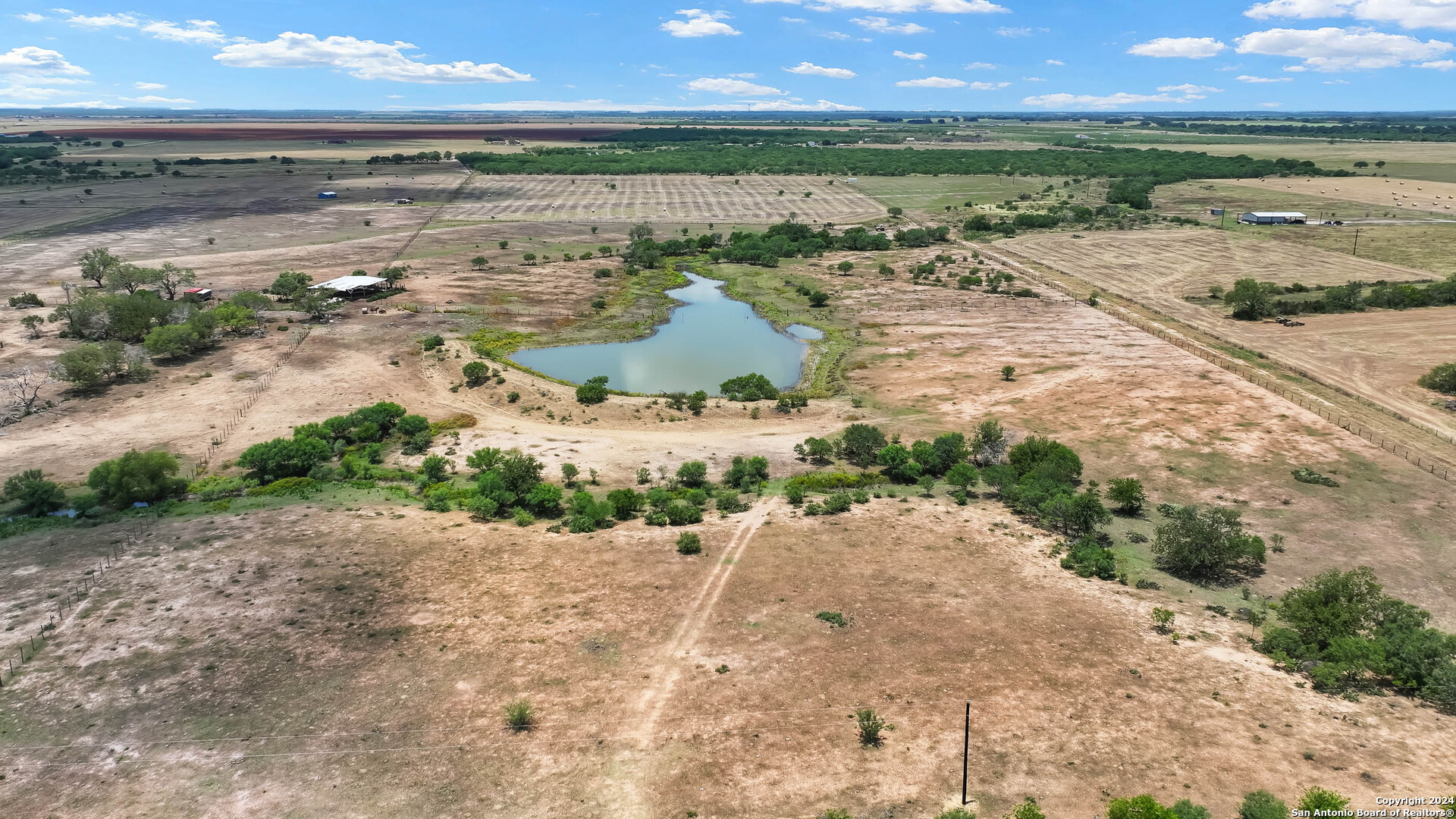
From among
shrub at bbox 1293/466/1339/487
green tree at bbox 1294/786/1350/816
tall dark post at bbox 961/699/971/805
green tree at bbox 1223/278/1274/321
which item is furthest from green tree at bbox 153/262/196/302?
green tree at bbox 1223/278/1274/321

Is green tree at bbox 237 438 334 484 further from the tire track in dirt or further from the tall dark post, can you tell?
the tall dark post

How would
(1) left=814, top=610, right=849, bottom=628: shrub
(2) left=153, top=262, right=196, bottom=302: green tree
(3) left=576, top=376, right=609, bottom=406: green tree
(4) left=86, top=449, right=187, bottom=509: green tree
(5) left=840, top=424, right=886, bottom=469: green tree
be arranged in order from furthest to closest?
(2) left=153, top=262, right=196, bottom=302: green tree < (3) left=576, top=376, right=609, bottom=406: green tree < (5) left=840, top=424, right=886, bottom=469: green tree < (4) left=86, top=449, right=187, bottom=509: green tree < (1) left=814, top=610, right=849, bottom=628: shrub

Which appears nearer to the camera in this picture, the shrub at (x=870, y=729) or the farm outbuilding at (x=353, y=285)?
the shrub at (x=870, y=729)

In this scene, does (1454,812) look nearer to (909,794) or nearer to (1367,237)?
(909,794)

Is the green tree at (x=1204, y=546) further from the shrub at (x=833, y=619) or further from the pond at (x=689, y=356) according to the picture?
the pond at (x=689, y=356)

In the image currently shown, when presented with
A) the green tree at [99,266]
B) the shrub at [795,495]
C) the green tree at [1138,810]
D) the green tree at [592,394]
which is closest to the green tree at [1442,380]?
the shrub at [795,495]

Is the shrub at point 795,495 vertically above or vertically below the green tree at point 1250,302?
below

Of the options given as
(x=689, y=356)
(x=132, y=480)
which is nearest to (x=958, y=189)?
(x=689, y=356)

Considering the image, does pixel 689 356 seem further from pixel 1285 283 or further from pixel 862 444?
pixel 1285 283
